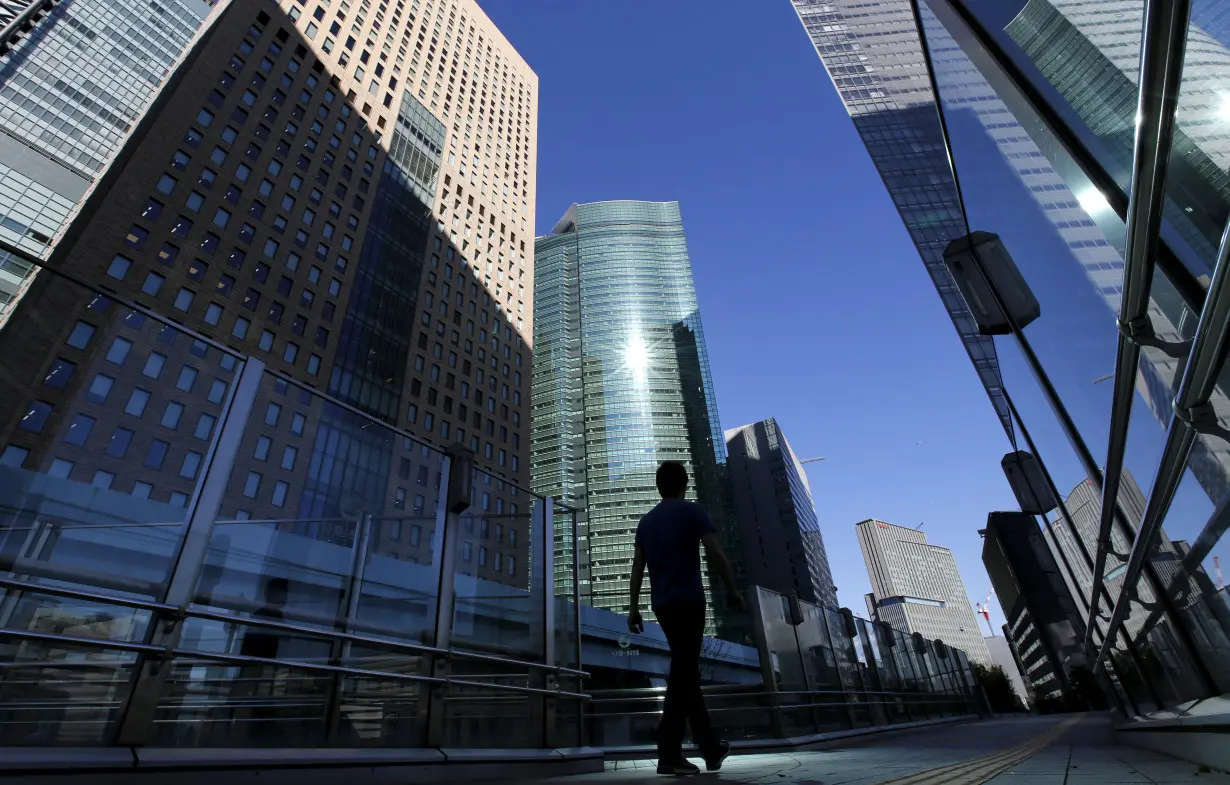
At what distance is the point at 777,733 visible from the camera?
7270 mm

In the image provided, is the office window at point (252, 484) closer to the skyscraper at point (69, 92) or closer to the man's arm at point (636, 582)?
the man's arm at point (636, 582)

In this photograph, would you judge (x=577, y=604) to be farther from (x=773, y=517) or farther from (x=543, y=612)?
(x=773, y=517)

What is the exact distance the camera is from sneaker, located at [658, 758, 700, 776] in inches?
119

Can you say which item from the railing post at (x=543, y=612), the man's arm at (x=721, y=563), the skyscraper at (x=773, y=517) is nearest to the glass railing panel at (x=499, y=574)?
the railing post at (x=543, y=612)

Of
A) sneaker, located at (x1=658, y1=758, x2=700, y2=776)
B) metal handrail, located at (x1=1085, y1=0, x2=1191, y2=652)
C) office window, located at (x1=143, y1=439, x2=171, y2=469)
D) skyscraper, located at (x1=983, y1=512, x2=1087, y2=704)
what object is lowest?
sneaker, located at (x1=658, y1=758, x2=700, y2=776)

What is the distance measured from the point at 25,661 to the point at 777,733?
291 inches

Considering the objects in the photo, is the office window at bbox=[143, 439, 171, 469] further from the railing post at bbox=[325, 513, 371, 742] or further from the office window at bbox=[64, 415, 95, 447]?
the railing post at bbox=[325, 513, 371, 742]

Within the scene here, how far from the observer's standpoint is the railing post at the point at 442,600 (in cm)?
345

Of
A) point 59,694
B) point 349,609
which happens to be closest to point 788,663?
point 349,609

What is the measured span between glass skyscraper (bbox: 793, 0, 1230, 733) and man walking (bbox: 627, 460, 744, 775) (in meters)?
1.92

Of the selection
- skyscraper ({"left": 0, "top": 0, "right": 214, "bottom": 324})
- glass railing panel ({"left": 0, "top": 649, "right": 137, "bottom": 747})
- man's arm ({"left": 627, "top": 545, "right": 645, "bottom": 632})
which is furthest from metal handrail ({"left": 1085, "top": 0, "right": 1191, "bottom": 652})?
skyscraper ({"left": 0, "top": 0, "right": 214, "bottom": 324})

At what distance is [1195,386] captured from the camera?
60.7 inches

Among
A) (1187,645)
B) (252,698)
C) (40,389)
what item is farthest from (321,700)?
(1187,645)

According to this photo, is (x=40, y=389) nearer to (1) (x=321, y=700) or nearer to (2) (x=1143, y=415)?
(1) (x=321, y=700)
